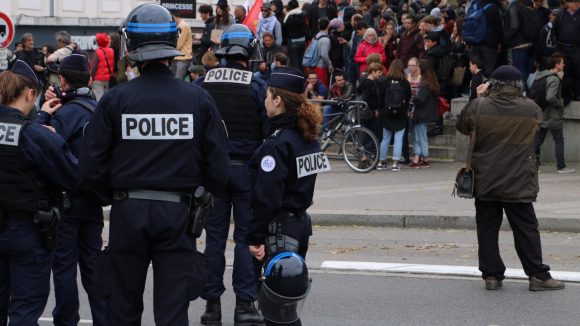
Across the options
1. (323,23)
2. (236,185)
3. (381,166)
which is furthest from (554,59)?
(236,185)

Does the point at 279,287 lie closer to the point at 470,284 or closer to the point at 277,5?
the point at 470,284

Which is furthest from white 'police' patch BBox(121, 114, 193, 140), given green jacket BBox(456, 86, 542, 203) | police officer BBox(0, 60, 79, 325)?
green jacket BBox(456, 86, 542, 203)

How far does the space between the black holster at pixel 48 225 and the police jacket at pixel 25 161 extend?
0.20ft

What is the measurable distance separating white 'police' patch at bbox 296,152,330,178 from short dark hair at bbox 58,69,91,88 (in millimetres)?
1738

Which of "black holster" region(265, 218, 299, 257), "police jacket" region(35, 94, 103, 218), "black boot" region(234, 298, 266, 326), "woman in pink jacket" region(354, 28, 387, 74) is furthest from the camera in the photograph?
"woman in pink jacket" region(354, 28, 387, 74)

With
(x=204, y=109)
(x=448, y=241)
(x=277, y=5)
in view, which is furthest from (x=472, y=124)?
(x=277, y=5)

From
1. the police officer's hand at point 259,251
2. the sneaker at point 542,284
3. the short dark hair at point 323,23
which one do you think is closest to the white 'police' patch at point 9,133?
the police officer's hand at point 259,251

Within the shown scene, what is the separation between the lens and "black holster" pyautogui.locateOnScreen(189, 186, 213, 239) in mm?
5637

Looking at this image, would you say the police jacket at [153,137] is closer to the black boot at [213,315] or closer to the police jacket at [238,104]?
the police jacket at [238,104]

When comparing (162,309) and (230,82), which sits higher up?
(230,82)

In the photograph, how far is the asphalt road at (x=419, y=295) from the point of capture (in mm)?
8328

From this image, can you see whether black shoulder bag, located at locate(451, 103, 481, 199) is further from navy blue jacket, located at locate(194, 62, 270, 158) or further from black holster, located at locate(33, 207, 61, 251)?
black holster, located at locate(33, 207, 61, 251)

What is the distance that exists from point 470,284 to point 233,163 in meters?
2.59

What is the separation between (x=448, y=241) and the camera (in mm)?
12031
